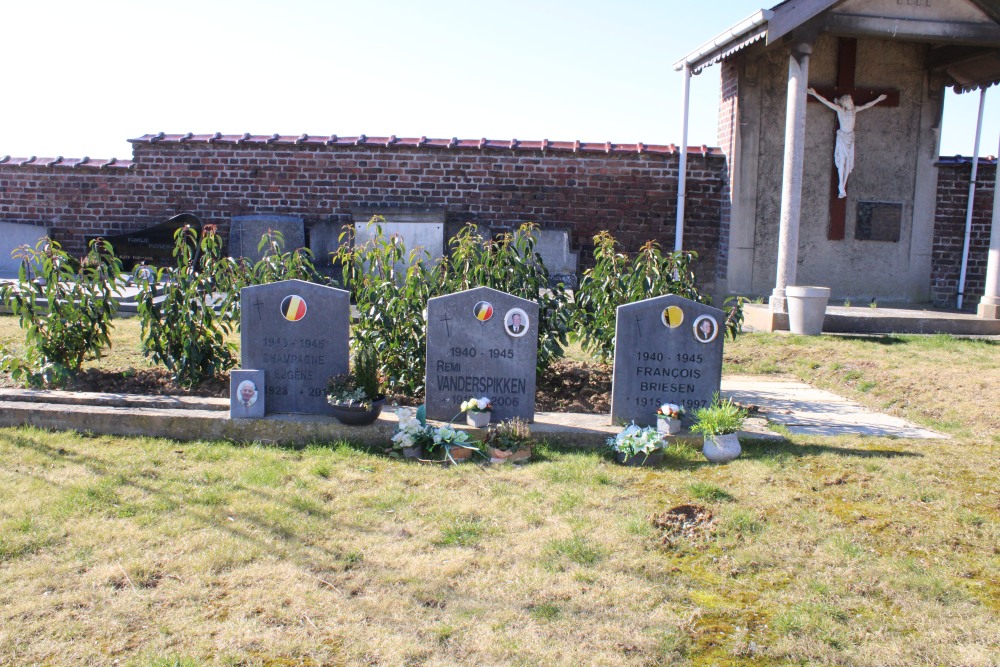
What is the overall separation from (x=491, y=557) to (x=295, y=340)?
2.52 meters

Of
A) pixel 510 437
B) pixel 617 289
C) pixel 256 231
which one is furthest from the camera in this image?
pixel 256 231

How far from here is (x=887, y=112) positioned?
517 inches

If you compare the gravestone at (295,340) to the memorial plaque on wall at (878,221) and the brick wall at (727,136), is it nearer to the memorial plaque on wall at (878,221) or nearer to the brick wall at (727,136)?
the brick wall at (727,136)

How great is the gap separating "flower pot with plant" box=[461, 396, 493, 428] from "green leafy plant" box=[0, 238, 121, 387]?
286cm

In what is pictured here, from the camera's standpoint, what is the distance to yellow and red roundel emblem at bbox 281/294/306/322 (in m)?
5.66

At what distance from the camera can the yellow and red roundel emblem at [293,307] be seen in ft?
18.6

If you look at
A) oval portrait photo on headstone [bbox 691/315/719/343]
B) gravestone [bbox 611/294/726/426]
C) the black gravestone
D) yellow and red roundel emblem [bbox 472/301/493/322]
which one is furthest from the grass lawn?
the black gravestone

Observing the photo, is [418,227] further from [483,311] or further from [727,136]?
[483,311]

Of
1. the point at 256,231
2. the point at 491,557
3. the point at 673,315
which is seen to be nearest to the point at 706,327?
the point at 673,315

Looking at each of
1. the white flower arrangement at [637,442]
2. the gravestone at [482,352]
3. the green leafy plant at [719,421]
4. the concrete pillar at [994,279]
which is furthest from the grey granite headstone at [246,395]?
the concrete pillar at [994,279]

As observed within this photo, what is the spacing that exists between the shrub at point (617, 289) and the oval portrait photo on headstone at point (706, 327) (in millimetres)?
934

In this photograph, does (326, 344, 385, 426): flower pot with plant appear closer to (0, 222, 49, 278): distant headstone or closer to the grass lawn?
the grass lawn

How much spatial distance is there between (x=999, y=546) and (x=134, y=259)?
41.7ft

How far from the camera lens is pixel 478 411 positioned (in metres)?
5.46
